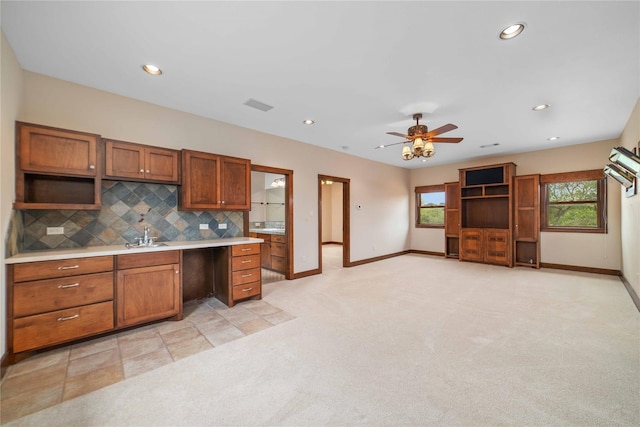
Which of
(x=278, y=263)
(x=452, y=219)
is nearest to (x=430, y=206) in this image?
(x=452, y=219)

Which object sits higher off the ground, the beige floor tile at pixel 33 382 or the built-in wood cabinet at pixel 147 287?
the built-in wood cabinet at pixel 147 287

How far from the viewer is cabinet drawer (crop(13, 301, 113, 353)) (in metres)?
2.23

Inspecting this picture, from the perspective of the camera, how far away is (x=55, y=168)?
2.59 m

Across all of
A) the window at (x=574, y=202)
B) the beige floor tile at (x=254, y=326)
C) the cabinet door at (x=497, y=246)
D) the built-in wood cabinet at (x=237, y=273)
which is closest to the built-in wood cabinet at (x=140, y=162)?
the built-in wood cabinet at (x=237, y=273)

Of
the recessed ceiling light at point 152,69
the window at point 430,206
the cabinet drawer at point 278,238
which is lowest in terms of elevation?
the cabinet drawer at point 278,238

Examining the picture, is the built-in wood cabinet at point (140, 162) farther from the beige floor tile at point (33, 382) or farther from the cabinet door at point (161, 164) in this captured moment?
the beige floor tile at point (33, 382)

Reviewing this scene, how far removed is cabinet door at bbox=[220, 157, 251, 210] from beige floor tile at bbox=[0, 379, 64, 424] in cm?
238

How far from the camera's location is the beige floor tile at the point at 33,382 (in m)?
1.88

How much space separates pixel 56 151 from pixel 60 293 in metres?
1.37

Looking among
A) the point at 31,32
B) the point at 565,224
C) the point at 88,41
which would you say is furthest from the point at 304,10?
the point at 565,224

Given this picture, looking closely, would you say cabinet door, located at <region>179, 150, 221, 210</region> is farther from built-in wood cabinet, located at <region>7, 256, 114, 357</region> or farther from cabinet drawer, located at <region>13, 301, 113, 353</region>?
cabinet drawer, located at <region>13, 301, 113, 353</region>

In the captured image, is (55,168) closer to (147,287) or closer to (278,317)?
(147,287)

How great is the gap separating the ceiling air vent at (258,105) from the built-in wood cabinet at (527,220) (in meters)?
5.87

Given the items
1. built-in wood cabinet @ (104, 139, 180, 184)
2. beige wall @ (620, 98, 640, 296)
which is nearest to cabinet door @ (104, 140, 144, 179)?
built-in wood cabinet @ (104, 139, 180, 184)
